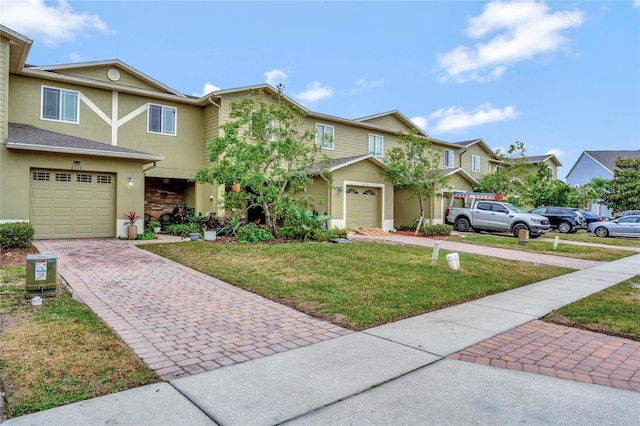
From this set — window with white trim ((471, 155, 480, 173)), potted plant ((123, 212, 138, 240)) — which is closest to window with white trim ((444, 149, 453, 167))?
window with white trim ((471, 155, 480, 173))

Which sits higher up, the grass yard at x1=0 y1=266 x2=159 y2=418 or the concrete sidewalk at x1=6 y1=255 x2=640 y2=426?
the grass yard at x1=0 y1=266 x2=159 y2=418

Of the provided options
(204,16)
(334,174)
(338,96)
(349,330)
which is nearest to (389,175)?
(334,174)

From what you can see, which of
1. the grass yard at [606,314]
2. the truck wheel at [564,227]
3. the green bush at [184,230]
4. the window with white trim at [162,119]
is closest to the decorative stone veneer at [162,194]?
the window with white trim at [162,119]

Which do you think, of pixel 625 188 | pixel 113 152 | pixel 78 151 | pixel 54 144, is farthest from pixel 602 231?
pixel 54 144

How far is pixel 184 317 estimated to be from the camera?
542 cm

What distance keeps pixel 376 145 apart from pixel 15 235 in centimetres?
1872

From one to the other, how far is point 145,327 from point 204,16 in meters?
13.6

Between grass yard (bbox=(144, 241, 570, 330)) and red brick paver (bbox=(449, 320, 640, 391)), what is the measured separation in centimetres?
141

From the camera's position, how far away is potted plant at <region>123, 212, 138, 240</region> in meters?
14.1

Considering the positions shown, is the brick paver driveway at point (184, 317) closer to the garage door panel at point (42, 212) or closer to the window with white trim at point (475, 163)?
the garage door panel at point (42, 212)

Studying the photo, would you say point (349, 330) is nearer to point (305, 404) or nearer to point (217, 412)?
point (305, 404)

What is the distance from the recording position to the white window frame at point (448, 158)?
28.4 m

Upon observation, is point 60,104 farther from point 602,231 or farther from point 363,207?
point 602,231

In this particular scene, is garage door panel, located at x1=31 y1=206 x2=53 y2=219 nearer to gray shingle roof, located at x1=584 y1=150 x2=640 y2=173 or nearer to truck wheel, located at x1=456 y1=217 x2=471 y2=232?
truck wheel, located at x1=456 y1=217 x2=471 y2=232
